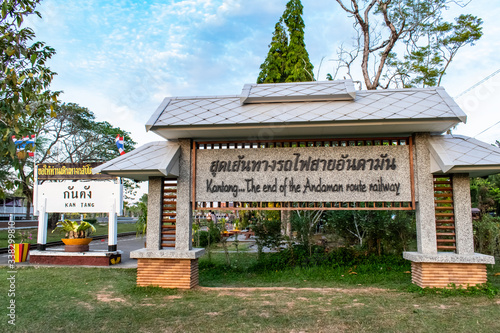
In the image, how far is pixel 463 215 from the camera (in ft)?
22.5

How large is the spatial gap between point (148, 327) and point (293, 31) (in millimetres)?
19488

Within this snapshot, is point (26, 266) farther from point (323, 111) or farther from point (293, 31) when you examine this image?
point (293, 31)

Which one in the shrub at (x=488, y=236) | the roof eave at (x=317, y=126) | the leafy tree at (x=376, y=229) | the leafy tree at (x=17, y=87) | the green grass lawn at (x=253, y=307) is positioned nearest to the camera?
the leafy tree at (x=17, y=87)

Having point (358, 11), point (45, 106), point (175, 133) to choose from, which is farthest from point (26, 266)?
point (358, 11)

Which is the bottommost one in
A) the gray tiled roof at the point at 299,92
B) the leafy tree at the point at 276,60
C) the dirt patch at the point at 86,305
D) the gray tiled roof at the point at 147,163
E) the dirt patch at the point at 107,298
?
the dirt patch at the point at 107,298

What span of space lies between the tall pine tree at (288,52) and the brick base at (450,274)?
14483mm

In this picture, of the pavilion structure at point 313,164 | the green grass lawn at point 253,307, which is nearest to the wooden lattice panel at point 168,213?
the pavilion structure at point 313,164

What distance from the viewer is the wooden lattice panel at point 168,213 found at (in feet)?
25.0

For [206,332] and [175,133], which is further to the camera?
[175,133]

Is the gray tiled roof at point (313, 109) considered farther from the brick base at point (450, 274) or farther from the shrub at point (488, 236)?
the shrub at point (488, 236)

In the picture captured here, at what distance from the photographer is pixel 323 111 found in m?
7.05

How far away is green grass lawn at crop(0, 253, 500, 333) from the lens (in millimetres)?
5062

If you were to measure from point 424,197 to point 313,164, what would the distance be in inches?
89.7

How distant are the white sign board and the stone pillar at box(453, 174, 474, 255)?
389 inches
